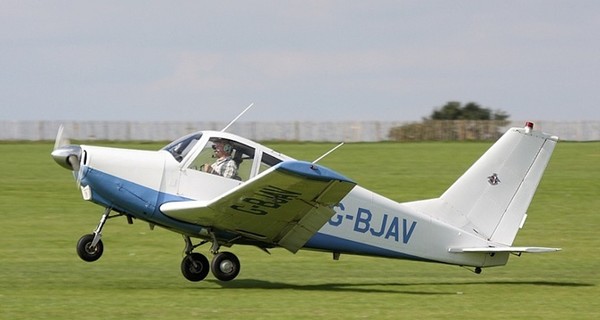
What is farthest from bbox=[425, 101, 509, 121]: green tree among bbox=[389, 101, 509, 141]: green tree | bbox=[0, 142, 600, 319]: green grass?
bbox=[0, 142, 600, 319]: green grass

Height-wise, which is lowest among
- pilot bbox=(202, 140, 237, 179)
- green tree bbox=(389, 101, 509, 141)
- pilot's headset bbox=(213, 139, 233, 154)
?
green tree bbox=(389, 101, 509, 141)

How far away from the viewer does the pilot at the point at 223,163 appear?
1496 centimetres

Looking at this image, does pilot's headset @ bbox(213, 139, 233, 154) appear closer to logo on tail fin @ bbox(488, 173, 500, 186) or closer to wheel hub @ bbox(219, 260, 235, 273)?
wheel hub @ bbox(219, 260, 235, 273)

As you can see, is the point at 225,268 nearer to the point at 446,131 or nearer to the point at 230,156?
the point at 230,156

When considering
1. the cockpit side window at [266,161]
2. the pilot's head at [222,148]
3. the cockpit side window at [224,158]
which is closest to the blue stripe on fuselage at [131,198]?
the cockpit side window at [224,158]

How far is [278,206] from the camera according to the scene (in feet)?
47.0

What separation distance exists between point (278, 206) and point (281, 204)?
92 millimetres

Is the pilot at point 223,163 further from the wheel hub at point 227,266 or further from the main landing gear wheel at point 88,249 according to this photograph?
the main landing gear wheel at point 88,249

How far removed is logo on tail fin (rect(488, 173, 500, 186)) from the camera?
15945mm

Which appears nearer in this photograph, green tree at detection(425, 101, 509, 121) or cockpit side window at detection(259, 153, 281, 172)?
cockpit side window at detection(259, 153, 281, 172)

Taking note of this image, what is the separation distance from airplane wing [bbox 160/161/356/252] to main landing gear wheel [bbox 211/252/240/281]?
0.39 metres

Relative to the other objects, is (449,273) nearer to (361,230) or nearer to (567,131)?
(361,230)

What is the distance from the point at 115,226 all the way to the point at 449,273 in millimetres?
8337

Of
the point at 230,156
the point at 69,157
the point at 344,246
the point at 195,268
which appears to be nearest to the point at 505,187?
the point at 344,246
